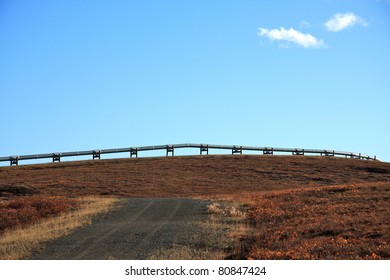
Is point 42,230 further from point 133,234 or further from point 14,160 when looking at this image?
point 14,160

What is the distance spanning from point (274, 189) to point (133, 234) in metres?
20.6

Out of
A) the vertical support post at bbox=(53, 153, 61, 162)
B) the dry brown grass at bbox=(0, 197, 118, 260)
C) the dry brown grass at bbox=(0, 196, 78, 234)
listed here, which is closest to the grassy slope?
the vertical support post at bbox=(53, 153, 61, 162)

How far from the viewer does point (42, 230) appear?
77.9 ft

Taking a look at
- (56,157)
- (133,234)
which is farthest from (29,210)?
(56,157)

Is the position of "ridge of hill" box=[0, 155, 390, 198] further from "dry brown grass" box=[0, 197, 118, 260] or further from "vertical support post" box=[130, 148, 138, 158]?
"dry brown grass" box=[0, 197, 118, 260]

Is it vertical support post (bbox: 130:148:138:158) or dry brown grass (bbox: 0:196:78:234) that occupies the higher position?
vertical support post (bbox: 130:148:138:158)

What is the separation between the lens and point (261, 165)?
5247 cm

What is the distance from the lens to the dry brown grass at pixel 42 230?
19719 mm

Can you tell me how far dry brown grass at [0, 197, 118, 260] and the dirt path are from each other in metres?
0.61

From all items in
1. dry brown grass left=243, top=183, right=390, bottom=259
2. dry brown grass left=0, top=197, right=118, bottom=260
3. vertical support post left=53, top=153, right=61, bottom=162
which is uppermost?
vertical support post left=53, top=153, right=61, bottom=162

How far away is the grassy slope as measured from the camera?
721 inches

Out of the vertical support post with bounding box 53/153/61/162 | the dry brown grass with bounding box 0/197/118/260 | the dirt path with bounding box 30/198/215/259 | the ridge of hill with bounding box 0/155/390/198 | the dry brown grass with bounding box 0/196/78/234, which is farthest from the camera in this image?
the vertical support post with bounding box 53/153/61/162
